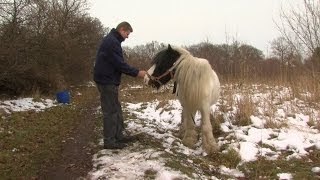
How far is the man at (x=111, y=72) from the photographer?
668cm

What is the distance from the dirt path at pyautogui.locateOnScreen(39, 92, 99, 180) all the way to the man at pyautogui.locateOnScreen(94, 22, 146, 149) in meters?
0.51

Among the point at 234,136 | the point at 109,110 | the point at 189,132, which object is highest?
the point at 109,110

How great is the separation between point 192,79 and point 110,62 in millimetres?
1462

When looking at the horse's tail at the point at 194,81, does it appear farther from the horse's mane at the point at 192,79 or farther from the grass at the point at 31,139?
the grass at the point at 31,139

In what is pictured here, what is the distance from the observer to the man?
6684mm

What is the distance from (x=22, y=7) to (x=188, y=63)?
409 inches

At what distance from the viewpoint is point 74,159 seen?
21.9 ft

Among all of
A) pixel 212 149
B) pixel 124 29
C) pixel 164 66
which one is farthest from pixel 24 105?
pixel 212 149

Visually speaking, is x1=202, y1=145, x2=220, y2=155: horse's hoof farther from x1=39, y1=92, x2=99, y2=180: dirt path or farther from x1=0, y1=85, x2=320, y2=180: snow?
x1=39, y1=92, x2=99, y2=180: dirt path

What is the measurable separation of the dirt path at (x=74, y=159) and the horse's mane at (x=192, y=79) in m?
1.93

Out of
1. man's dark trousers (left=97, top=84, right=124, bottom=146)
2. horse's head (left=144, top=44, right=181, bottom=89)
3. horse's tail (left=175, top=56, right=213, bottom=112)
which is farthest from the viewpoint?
horse's head (left=144, top=44, right=181, bottom=89)

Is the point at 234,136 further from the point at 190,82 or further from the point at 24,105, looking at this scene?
the point at 24,105

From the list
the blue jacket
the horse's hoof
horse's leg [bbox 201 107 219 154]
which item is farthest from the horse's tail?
the blue jacket

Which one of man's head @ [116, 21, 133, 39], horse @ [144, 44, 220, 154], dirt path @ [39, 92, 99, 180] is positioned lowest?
dirt path @ [39, 92, 99, 180]
